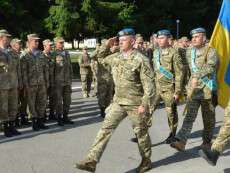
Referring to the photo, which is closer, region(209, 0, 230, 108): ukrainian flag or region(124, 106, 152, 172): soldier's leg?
region(124, 106, 152, 172): soldier's leg

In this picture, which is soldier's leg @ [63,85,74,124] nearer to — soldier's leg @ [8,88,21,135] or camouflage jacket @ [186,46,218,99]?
soldier's leg @ [8,88,21,135]

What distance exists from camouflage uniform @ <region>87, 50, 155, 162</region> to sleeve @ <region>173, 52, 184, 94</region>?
68.0 inches

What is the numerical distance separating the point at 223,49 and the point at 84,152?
2.82 meters

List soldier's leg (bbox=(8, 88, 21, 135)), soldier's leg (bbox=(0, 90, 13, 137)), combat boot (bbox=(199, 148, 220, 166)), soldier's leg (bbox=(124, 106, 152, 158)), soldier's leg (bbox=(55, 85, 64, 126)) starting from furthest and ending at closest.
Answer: soldier's leg (bbox=(55, 85, 64, 126)) → soldier's leg (bbox=(8, 88, 21, 135)) → soldier's leg (bbox=(0, 90, 13, 137)) → soldier's leg (bbox=(124, 106, 152, 158)) → combat boot (bbox=(199, 148, 220, 166))

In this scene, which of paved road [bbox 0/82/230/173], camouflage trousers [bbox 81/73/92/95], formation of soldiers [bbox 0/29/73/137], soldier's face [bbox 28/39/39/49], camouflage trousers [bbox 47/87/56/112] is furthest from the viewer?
camouflage trousers [bbox 81/73/92/95]

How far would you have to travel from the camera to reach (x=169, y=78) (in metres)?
8.84

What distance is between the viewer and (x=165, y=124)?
11.1 metres

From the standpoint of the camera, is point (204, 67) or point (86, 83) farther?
point (86, 83)

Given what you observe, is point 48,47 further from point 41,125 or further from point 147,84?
point 147,84

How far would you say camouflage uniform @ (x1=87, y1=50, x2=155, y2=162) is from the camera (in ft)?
22.6

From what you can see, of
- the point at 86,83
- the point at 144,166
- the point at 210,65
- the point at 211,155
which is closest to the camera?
the point at 211,155

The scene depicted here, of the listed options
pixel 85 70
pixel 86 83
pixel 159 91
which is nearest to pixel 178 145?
pixel 159 91

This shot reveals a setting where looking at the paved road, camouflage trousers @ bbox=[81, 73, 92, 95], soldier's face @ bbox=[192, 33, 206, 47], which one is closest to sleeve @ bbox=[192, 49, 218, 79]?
soldier's face @ bbox=[192, 33, 206, 47]

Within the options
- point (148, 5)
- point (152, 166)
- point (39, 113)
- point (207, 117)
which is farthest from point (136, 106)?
point (148, 5)
